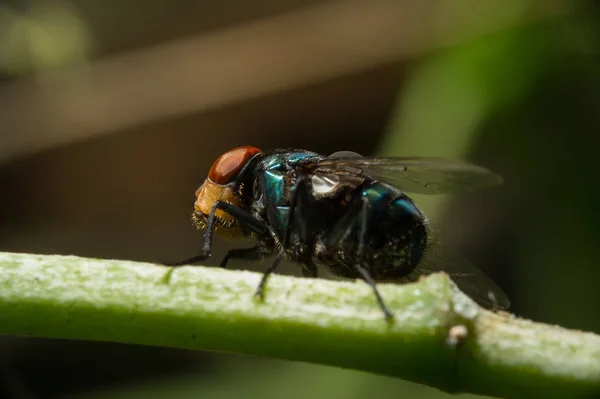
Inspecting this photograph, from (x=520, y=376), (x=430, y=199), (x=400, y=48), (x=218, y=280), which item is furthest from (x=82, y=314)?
(x=400, y=48)

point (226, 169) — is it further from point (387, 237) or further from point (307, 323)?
point (307, 323)

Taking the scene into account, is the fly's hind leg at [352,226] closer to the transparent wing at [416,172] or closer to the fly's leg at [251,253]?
the transparent wing at [416,172]

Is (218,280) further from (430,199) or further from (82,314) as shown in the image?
(430,199)

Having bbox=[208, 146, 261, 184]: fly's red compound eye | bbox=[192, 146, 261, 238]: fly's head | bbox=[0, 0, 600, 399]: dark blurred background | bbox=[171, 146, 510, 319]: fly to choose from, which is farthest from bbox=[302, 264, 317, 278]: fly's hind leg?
bbox=[0, 0, 600, 399]: dark blurred background

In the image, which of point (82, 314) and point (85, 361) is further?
point (85, 361)

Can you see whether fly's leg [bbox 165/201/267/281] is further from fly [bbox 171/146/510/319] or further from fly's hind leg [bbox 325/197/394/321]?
fly's hind leg [bbox 325/197/394/321]
